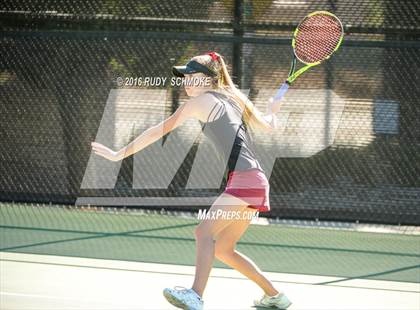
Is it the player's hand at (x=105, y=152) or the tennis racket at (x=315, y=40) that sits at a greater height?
the tennis racket at (x=315, y=40)

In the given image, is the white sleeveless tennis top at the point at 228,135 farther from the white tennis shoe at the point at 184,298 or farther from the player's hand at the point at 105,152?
the white tennis shoe at the point at 184,298

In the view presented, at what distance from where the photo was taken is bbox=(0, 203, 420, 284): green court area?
743 centimetres

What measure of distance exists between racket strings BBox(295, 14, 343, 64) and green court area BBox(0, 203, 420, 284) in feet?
5.63

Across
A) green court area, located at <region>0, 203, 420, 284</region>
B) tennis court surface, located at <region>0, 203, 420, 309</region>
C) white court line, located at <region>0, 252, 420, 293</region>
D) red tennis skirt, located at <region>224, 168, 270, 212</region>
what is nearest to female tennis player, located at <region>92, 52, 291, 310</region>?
red tennis skirt, located at <region>224, 168, 270, 212</region>

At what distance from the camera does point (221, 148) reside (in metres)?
5.36

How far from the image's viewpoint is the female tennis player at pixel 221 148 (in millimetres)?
5254

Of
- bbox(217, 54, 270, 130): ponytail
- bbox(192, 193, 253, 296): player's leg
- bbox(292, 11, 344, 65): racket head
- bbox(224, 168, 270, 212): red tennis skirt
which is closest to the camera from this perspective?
bbox(192, 193, 253, 296): player's leg

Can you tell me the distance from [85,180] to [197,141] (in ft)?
4.34

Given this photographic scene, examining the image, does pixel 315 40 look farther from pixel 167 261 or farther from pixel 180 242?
pixel 180 242

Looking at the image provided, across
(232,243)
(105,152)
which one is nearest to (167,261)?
(232,243)

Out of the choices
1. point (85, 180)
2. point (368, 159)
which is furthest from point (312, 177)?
point (85, 180)

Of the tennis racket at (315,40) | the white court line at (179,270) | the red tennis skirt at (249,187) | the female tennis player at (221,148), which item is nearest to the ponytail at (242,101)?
the female tennis player at (221,148)

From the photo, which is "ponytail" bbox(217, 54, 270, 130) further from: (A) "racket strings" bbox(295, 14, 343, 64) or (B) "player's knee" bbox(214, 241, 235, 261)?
(A) "racket strings" bbox(295, 14, 343, 64)

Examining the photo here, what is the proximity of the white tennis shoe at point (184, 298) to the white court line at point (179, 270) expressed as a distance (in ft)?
5.68
